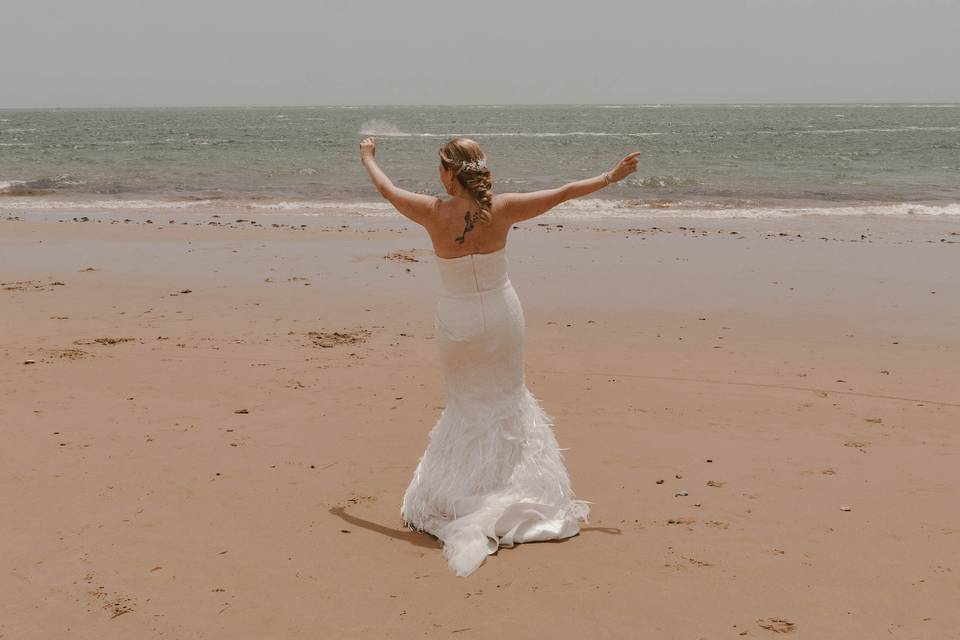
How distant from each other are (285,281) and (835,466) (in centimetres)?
746

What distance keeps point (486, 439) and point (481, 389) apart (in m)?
0.24

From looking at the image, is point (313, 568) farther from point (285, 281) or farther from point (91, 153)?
point (91, 153)

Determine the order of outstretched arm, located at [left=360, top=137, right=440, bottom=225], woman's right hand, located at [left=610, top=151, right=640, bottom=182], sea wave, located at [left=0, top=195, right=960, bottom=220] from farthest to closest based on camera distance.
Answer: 1. sea wave, located at [left=0, top=195, right=960, bottom=220]
2. woman's right hand, located at [left=610, top=151, right=640, bottom=182]
3. outstretched arm, located at [left=360, top=137, right=440, bottom=225]

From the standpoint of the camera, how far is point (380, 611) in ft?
11.3

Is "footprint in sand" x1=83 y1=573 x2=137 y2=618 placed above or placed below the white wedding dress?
below

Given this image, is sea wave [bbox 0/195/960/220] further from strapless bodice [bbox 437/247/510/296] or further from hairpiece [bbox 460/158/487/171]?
hairpiece [bbox 460/158/487/171]

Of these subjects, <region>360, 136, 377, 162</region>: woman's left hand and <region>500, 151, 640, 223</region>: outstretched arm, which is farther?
<region>360, 136, 377, 162</region>: woman's left hand

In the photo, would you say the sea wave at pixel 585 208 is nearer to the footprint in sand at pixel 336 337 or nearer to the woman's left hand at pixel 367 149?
the footprint in sand at pixel 336 337

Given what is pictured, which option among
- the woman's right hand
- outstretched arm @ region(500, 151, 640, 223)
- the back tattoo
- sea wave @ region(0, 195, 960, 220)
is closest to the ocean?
sea wave @ region(0, 195, 960, 220)

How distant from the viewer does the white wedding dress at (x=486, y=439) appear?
13.3 ft

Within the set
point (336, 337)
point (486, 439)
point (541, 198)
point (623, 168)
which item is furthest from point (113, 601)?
point (336, 337)

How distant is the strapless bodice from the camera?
160 inches

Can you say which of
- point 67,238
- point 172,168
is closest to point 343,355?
point 67,238

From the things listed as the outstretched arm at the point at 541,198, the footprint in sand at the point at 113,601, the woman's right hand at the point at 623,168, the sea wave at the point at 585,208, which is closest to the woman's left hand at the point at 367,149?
the outstretched arm at the point at 541,198
